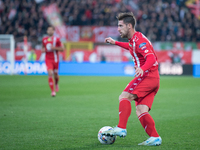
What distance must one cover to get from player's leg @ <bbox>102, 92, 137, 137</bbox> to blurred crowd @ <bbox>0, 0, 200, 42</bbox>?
782 inches

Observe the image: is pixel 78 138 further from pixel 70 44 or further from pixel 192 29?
pixel 192 29

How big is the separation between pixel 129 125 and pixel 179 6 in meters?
21.4

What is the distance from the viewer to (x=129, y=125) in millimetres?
5969

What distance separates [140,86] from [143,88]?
0.15 ft

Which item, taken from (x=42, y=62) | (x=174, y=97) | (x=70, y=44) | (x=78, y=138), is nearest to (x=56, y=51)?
(x=174, y=97)

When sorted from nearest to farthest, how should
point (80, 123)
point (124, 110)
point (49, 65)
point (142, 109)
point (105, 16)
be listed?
point (124, 110), point (142, 109), point (80, 123), point (49, 65), point (105, 16)

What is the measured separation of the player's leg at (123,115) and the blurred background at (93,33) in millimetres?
16365

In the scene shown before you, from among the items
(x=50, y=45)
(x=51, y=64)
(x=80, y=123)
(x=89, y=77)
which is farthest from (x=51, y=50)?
(x=89, y=77)

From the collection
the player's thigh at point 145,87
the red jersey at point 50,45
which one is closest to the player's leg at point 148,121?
the player's thigh at point 145,87

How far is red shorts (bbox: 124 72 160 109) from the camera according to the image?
4.40 meters

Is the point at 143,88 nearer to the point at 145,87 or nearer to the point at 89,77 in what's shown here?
the point at 145,87

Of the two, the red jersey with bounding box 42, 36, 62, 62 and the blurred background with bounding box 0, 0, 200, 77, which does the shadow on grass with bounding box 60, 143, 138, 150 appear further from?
the blurred background with bounding box 0, 0, 200, 77

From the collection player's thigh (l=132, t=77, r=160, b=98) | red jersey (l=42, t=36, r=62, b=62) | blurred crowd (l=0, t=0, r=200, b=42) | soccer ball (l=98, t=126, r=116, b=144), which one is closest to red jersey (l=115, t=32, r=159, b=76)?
player's thigh (l=132, t=77, r=160, b=98)

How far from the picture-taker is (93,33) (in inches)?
952
